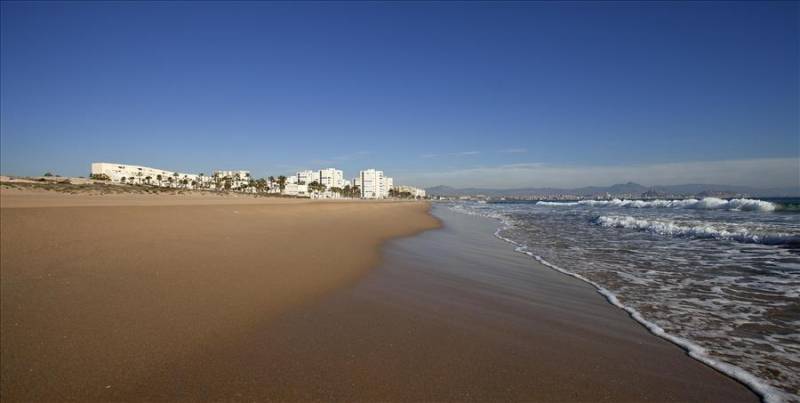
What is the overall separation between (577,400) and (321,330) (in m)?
2.22

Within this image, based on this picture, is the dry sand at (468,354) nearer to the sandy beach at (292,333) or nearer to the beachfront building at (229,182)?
the sandy beach at (292,333)

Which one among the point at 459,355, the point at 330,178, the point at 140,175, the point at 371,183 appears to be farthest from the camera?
the point at 371,183

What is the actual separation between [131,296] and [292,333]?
196 centimetres

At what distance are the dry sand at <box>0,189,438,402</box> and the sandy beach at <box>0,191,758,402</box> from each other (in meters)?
0.02

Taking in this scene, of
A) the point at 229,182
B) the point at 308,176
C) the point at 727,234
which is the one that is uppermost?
the point at 308,176

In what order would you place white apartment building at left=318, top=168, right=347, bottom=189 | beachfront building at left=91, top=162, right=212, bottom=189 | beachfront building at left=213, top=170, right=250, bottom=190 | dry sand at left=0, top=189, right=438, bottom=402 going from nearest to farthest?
dry sand at left=0, top=189, right=438, bottom=402 → beachfront building at left=91, top=162, right=212, bottom=189 → beachfront building at left=213, top=170, right=250, bottom=190 → white apartment building at left=318, top=168, right=347, bottom=189

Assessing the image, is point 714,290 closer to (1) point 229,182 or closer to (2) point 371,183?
(1) point 229,182

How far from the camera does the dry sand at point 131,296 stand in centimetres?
254

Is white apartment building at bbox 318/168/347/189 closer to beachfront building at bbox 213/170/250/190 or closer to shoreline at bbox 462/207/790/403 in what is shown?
beachfront building at bbox 213/170/250/190

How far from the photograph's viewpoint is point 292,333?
3480mm

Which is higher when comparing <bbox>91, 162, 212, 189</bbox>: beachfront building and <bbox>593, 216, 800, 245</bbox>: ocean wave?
<bbox>91, 162, 212, 189</bbox>: beachfront building

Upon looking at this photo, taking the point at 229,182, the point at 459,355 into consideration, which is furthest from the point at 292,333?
the point at 229,182

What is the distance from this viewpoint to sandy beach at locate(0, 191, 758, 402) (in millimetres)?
2557

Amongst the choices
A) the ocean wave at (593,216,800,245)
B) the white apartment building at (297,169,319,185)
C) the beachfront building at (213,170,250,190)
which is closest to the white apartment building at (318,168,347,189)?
the white apartment building at (297,169,319,185)
